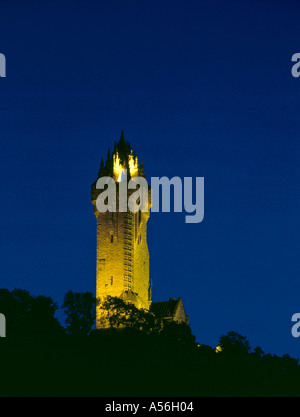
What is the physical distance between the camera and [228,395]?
8712 cm

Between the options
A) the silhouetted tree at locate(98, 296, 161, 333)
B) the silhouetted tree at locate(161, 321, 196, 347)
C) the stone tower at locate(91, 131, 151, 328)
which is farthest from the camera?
the stone tower at locate(91, 131, 151, 328)

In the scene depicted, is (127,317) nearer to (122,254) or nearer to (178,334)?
(122,254)

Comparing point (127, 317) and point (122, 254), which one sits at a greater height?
point (122, 254)

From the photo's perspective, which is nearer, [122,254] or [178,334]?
[178,334]

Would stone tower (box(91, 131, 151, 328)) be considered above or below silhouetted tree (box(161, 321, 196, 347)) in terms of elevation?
above

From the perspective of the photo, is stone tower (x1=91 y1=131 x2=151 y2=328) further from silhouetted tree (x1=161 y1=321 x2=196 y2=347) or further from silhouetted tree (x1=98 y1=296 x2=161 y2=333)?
silhouetted tree (x1=161 y1=321 x2=196 y2=347)

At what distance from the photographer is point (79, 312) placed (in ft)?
364

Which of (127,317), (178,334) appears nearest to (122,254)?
(127,317)

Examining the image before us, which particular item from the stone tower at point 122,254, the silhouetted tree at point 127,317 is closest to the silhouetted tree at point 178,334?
the silhouetted tree at point 127,317

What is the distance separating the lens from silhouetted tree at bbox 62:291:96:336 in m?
110

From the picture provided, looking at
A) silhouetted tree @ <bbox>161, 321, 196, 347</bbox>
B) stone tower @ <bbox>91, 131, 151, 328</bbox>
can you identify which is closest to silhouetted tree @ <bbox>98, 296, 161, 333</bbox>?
silhouetted tree @ <bbox>161, 321, 196, 347</bbox>

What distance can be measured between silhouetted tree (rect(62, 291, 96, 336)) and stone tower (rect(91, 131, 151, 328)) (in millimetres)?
5796

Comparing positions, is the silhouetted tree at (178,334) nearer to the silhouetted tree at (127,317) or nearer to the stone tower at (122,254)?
the silhouetted tree at (127,317)

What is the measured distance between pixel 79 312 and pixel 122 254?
12.6 meters
